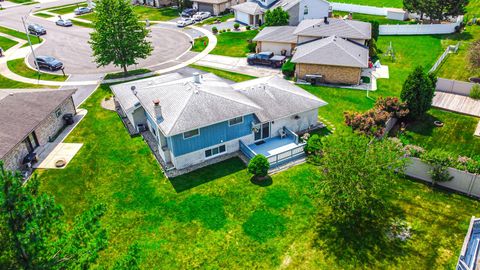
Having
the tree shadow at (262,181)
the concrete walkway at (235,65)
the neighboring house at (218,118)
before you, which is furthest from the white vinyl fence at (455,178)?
the concrete walkway at (235,65)

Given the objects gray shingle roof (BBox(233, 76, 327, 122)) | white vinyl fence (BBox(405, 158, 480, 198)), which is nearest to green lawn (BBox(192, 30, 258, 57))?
gray shingle roof (BBox(233, 76, 327, 122))

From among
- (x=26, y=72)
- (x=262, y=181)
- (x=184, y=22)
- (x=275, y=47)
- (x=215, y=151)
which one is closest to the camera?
(x=262, y=181)

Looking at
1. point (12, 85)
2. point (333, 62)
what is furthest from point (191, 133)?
point (12, 85)

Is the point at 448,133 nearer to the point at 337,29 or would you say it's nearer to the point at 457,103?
the point at 457,103

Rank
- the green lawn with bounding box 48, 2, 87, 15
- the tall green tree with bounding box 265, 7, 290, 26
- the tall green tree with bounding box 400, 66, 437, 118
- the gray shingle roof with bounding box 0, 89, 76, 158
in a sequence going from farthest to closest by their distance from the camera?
the green lawn with bounding box 48, 2, 87, 15 < the tall green tree with bounding box 265, 7, 290, 26 < the tall green tree with bounding box 400, 66, 437, 118 < the gray shingle roof with bounding box 0, 89, 76, 158

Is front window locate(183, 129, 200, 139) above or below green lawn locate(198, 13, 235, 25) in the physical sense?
above

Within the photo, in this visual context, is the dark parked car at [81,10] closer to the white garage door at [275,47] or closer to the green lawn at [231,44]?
the green lawn at [231,44]

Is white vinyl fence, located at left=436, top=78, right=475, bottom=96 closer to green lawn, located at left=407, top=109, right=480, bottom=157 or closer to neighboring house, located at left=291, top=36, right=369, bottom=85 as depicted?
green lawn, located at left=407, top=109, right=480, bottom=157
